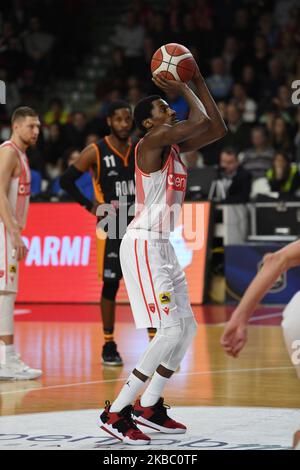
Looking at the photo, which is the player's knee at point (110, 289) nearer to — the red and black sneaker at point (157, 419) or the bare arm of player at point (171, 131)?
the red and black sneaker at point (157, 419)

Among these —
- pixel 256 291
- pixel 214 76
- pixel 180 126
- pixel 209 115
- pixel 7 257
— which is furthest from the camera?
pixel 214 76

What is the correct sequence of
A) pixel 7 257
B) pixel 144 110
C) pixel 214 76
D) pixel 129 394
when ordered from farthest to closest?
pixel 214 76 < pixel 7 257 < pixel 144 110 < pixel 129 394

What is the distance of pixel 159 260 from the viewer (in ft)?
22.0

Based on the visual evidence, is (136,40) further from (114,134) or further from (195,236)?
(114,134)

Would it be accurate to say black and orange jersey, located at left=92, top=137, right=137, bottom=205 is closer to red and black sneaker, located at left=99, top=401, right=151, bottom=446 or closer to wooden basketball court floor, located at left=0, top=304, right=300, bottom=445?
wooden basketball court floor, located at left=0, top=304, right=300, bottom=445

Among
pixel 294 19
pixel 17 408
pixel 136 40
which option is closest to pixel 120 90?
pixel 136 40

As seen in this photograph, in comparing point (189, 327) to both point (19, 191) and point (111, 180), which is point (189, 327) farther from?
point (111, 180)

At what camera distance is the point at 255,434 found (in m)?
6.35

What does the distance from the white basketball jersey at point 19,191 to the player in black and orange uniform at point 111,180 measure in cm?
83

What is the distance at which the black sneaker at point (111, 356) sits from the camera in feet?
31.8

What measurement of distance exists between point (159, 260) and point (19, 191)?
9.40 feet

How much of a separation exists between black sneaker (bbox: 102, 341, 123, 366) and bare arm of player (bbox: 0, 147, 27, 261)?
4.24 ft

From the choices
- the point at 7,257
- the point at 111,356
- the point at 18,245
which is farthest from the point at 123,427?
the point at 111,356
